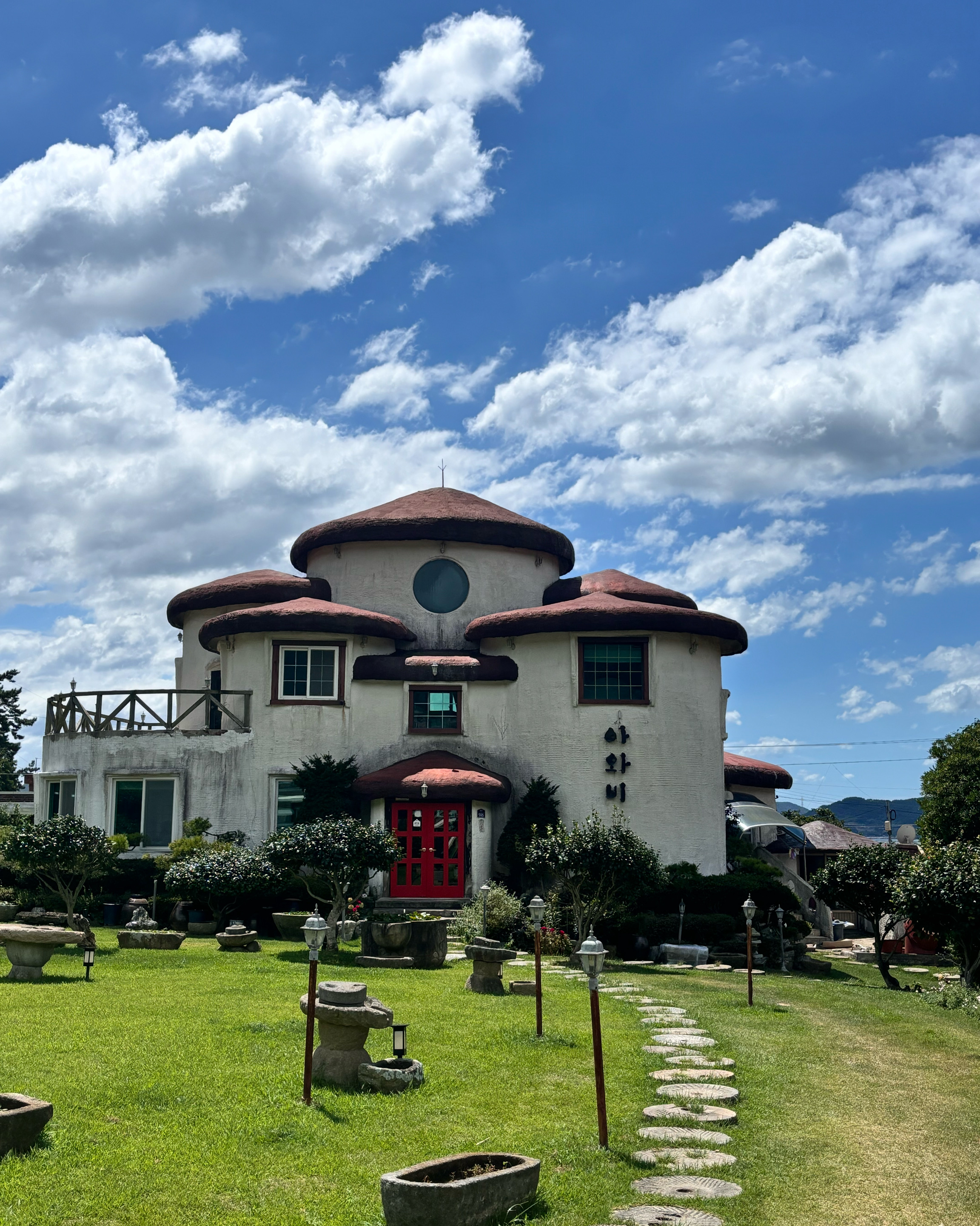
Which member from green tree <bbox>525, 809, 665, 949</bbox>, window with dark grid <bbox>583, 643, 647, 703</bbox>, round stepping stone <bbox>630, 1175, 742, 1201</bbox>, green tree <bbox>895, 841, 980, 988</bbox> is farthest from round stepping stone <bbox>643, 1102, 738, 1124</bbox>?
window with dark grid <bbox>583, 643, 647, 703</bbox>

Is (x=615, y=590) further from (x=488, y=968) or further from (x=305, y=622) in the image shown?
(x=488, y=968)

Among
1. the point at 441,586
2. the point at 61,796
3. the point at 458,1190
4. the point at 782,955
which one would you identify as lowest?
the point at 782,955

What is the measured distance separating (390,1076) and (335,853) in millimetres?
11557

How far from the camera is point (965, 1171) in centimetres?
881

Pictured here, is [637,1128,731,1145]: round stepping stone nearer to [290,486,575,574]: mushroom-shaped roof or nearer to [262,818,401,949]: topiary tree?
[262,818,401,949]: topiary tree

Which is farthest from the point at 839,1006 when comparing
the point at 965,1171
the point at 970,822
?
the point at 970,822

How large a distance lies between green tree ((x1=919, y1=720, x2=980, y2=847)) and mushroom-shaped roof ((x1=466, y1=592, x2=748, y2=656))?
953 cm

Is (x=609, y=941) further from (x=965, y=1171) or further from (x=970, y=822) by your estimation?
(x=965, y=1171)

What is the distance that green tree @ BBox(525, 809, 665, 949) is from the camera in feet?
78.4

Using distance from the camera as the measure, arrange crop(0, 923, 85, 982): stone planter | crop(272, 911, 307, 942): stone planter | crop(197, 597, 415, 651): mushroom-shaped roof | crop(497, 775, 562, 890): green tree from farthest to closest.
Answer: crop(197, 597, 415, 651): mushroom-shaped roof, crop(497, 775, 562, 890): green tree, crop(272, 911, 307, 942): stone planter, crop(0, 923, 85, 982): stone planter

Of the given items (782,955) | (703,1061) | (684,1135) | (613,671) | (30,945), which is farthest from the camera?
(613,671)

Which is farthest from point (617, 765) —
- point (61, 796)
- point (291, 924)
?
point (61, 796)

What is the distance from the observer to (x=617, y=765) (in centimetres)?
3139

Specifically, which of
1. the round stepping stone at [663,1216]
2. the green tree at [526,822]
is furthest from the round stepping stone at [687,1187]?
the green tree at [526,822]
